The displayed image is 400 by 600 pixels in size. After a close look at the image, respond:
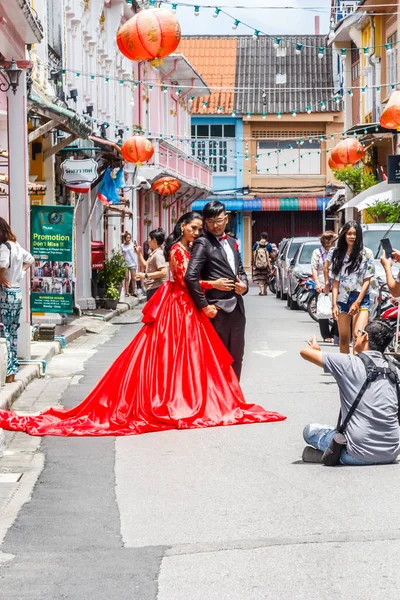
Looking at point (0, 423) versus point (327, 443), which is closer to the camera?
point (327, 443)

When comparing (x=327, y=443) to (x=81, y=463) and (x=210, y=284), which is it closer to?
(x=81, y=463)

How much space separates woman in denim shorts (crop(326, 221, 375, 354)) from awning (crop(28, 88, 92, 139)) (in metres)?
5.54

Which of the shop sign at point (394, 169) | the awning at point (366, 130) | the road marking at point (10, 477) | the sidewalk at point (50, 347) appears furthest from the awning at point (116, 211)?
the road marking at point (10, 477)

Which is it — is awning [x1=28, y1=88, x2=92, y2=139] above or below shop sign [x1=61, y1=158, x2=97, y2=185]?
above

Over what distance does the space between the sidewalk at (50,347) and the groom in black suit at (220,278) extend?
2.28 meters

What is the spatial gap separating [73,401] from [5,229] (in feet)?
6.75

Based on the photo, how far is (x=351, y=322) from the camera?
1456 cm

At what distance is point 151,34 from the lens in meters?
16.9

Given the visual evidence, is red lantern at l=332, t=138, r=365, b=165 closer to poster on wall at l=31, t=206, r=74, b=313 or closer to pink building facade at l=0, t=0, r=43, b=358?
poster on wall at l=31, t=206, r=74, b=313

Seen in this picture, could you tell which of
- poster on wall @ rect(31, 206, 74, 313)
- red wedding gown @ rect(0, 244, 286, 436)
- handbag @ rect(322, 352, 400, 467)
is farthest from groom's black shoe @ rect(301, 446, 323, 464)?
poster on wall @ rect(31, 206, 74, 313)

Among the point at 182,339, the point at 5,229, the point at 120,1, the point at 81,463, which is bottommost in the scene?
the point at 81,463

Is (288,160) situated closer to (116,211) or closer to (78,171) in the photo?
(116,211)

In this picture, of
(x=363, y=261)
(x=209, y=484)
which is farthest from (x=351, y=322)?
(x=209, y=484)

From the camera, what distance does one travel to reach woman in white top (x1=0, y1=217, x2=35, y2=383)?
13.3 meters
